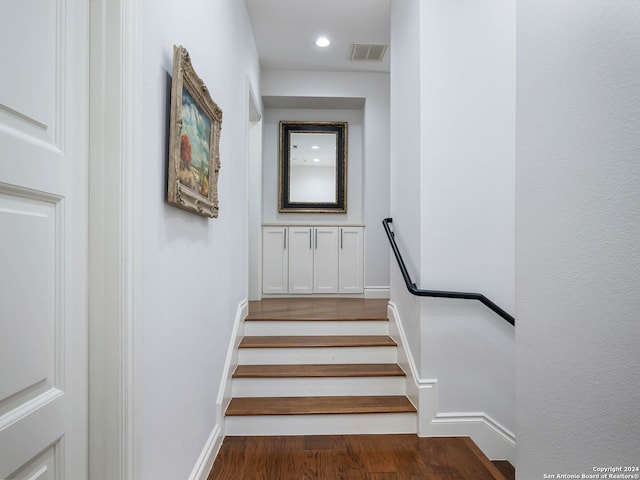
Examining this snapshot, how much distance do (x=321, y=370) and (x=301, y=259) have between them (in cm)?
209

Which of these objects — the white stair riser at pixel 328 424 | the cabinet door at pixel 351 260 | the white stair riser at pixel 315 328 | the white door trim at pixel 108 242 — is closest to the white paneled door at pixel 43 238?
the white door trim at pixel 108 242

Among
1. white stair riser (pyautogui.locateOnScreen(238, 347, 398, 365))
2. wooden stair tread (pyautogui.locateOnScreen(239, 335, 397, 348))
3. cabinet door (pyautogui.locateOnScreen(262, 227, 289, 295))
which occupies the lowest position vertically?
white stair riser (pyautogui.locateOnScreen(238, 347, 398, 365))

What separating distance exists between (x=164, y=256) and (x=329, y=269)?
3314 millimetres

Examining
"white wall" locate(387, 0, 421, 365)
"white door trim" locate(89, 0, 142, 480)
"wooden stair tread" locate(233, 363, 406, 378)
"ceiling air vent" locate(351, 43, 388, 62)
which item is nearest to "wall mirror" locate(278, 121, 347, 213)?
"ceiling air vent" locate(351, 43, 388, 62)

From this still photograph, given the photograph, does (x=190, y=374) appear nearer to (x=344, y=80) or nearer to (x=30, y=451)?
(x=30, y=451)

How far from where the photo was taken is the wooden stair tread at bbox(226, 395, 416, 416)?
→ 7.35 ft

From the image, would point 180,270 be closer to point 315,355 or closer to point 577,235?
point 577,235

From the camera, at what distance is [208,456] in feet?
5.99

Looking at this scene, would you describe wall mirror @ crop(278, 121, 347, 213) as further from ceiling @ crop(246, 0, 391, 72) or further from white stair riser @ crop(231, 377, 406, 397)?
white stair riser @ crop(231, 377, 406, 397)

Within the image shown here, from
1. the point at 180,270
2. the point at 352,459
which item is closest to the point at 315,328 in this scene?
the point at 352,459

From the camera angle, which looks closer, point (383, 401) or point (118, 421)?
point (118, 421)

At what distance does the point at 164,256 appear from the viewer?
1275 millimetres

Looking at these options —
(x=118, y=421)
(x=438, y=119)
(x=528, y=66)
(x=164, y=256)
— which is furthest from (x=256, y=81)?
(x=118, y=421)

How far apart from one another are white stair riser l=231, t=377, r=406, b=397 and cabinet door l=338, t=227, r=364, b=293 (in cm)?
206
